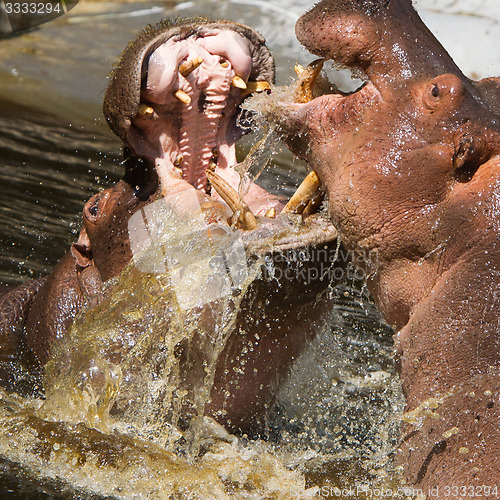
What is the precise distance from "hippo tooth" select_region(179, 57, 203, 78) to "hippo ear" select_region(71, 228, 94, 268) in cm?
103

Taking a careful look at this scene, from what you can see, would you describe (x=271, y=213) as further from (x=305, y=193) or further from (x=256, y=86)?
(x=256, y=86)

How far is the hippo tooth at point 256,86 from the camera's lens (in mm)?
3678

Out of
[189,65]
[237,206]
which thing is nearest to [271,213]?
[237,206]

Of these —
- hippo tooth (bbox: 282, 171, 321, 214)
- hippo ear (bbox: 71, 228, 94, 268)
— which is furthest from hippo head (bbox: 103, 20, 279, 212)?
hippo ear (bbox: 71, 228, 94, 268)

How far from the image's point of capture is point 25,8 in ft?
38.7

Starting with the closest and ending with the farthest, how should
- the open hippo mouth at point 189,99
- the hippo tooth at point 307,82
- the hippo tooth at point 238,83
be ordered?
the hippo tooth at point 307,82 → the open hippo mouth at point 189,99 → the hippo tooth at point 238,83

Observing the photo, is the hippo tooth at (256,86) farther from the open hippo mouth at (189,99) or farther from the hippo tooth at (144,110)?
the hippo tooth at (144,110)

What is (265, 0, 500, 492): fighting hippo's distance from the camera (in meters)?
2.19

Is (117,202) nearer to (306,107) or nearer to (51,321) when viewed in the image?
(51,321)

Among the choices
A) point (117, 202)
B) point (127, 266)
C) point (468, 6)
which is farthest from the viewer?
point (468, 6)

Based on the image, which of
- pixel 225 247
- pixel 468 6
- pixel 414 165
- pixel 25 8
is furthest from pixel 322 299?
pixel 25 8

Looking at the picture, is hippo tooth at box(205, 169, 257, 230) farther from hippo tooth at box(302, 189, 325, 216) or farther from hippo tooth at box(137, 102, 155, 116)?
hippo tooth at box(137, 102, 155, 116)

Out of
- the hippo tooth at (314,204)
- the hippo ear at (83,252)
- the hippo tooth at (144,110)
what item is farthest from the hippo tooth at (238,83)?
the hippo ear at (83,252)

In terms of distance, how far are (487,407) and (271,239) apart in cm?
104
